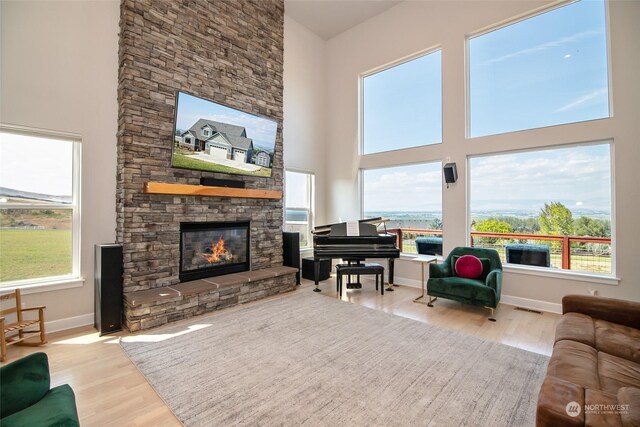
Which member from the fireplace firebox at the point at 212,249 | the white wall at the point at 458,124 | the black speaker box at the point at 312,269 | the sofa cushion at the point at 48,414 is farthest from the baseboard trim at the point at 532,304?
the sofa cushion at the point at 48,414

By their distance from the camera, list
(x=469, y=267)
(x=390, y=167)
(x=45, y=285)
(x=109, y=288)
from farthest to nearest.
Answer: (x=390, y=167), (x=469, y=267), (x=109, y=288), (x=45, y=285)

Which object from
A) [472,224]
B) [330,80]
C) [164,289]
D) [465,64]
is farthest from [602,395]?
[330,80]

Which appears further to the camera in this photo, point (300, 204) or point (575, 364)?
point (300, 204)

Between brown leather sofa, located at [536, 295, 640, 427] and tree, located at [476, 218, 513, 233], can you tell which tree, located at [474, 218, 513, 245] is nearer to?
tree, located at [476, 218, 513, 233]

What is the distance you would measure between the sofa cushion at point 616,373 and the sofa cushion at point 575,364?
0.09 feet

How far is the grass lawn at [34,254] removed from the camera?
10.4ft

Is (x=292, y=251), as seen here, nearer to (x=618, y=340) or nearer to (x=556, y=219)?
(x=556, y=219)

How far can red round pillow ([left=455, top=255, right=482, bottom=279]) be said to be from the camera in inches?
170

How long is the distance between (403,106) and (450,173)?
185 centimetres

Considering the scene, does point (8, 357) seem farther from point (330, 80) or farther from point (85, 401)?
point (330, 80)

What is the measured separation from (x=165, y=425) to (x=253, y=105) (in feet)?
15.2

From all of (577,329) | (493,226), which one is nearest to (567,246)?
(493,226)

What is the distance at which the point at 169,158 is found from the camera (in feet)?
13.3

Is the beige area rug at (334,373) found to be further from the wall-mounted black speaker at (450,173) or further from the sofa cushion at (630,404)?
the wall-mounted black speaker at (450,173)
